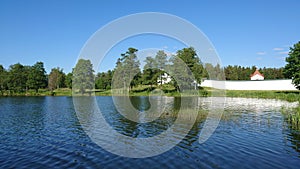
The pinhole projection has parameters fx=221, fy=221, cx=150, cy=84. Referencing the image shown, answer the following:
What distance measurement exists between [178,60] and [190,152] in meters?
59.8

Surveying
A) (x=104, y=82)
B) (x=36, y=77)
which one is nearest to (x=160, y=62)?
(x=104, y=82)

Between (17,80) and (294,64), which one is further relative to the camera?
(17,80)

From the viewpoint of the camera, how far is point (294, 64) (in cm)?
5962

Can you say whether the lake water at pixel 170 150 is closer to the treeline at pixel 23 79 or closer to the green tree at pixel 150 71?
the green tree at pixel 150 71

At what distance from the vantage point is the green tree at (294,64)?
57.3 m

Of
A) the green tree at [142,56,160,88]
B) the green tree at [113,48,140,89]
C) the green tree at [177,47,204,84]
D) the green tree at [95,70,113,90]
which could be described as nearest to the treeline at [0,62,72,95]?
the green tree at [95,70,113,90]

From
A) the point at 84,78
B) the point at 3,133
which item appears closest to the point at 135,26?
the point at 3,133

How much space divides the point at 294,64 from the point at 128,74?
49693 mm

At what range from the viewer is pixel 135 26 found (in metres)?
20.4

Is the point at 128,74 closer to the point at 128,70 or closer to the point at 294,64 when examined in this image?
the point at 128,70

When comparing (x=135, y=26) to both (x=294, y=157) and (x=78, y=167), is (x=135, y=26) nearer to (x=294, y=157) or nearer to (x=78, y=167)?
(x=78, y=167)

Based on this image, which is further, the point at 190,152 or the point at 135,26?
the point at 135,26

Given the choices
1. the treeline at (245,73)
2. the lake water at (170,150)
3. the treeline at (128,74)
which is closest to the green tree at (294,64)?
the treeline at (128,74)

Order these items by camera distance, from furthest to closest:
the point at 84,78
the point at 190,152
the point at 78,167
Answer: the point at 84,78, the point at 190,152, the point at 78,167
